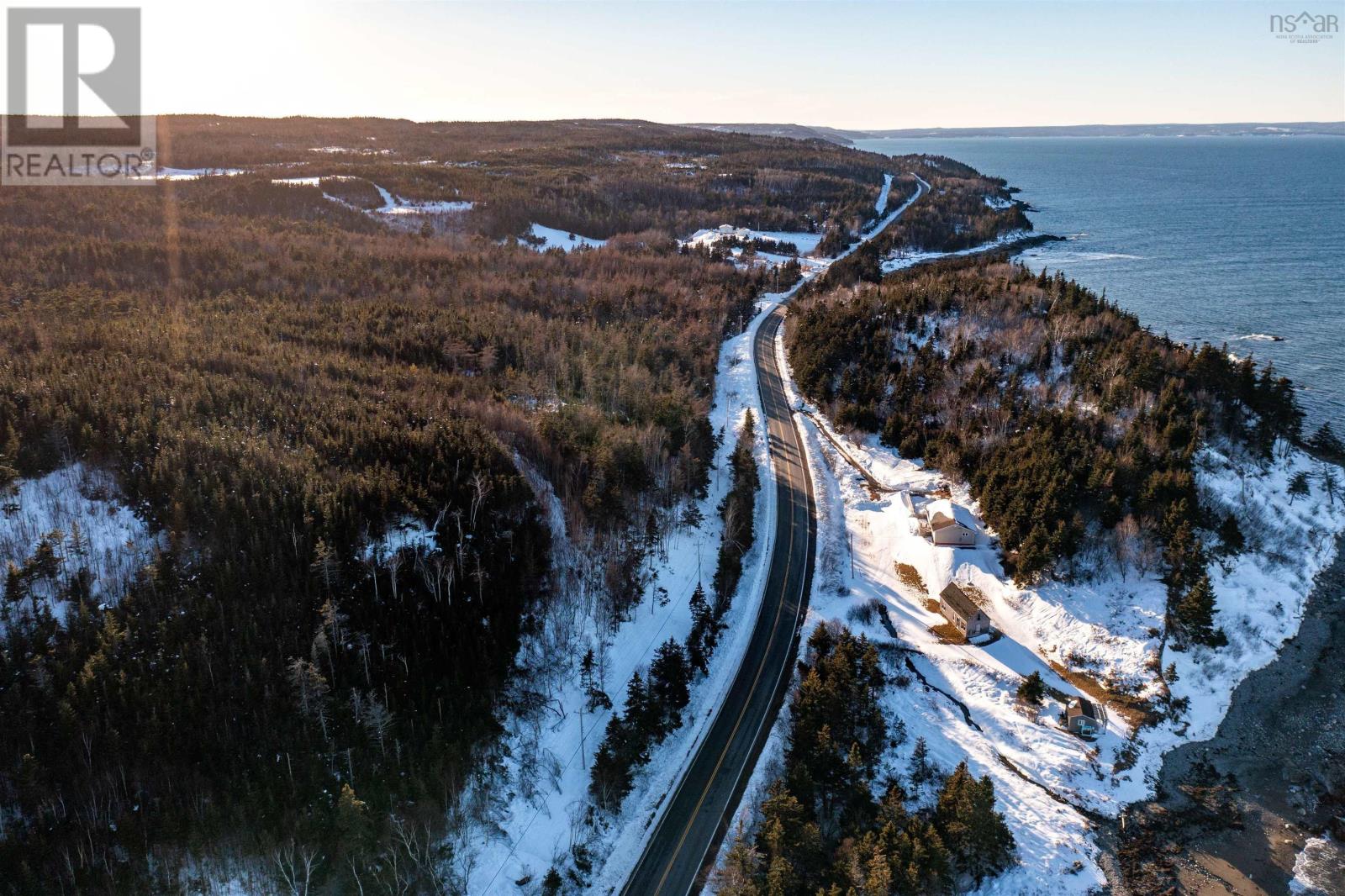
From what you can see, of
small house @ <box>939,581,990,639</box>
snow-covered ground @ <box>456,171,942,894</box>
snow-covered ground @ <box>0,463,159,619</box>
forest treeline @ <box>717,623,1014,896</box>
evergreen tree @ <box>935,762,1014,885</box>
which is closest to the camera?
forest treeline @ <box>717,623,1014,896</box>

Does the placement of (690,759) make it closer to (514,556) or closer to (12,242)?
(514,556)

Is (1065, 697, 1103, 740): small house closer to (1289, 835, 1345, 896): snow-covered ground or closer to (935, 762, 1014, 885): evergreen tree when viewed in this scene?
(1289, 835, 1345, 896): snow-covered ground

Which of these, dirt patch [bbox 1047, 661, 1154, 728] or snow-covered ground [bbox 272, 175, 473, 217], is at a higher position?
snow-covered ground [bbox 272, 175, 473, 217]

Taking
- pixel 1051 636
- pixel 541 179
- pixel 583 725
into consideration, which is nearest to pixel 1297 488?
pixel 1051 636

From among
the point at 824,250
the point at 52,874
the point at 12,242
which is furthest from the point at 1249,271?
the point at 12,242

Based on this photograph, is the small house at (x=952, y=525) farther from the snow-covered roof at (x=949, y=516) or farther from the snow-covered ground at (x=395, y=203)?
the snow-covered ground at (x=395, y=203)

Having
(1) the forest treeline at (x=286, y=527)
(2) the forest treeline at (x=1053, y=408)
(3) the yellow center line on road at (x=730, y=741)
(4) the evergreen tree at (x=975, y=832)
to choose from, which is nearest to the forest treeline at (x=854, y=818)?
(4) the evergreen tree at (x=975, y=832)

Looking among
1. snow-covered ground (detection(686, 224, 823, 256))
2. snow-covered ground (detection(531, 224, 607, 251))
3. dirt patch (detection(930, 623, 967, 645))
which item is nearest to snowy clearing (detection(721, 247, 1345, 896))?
dirt patch (detection(930, 623, 967, 645))
